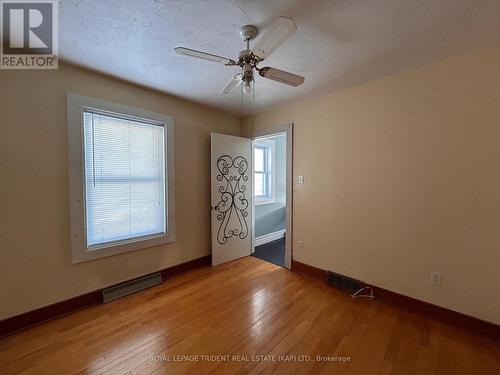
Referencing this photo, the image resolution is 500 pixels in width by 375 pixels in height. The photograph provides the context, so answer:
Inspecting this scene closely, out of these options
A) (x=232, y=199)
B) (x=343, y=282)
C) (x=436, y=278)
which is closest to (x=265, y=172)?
(x=232, y=199)

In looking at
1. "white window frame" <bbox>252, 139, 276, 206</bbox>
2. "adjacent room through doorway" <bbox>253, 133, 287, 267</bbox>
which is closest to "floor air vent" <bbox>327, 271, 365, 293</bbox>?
"adjacent room through doorway" <bbox>253, 133, 287, 267</bbox>

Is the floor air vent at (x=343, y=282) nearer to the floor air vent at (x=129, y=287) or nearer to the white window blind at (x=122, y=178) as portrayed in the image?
the floor air vent at (x=129, y=287)

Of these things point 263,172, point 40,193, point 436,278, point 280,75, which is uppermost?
point 280,75

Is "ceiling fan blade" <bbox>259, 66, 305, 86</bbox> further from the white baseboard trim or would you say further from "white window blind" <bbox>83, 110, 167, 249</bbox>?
the white baseboard trim

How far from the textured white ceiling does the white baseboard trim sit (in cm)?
288

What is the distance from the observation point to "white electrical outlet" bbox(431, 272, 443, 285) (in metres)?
1.89

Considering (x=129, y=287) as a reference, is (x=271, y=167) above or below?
above

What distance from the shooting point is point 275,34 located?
1.20 metres

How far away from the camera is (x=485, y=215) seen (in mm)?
1679

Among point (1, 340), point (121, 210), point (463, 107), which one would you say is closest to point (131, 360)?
point (1, 340)

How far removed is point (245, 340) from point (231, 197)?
6.54 feet

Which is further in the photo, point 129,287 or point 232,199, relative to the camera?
point 232,199

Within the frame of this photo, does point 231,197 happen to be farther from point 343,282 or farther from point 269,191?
point 343,282

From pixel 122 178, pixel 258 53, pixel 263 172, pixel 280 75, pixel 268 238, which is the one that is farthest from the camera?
pixel 263 172
